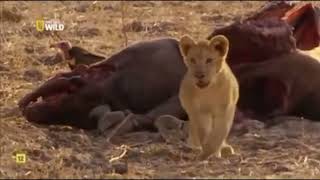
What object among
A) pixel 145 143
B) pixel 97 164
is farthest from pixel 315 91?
pixel 97 164

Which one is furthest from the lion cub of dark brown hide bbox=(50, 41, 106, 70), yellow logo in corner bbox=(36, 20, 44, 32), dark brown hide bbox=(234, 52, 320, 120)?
yellow logo in corner bbox=(36, 20, 44, 32)

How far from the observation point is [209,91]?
20.7 ft

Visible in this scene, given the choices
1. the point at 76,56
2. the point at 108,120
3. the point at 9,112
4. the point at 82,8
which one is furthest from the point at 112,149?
the point at 82,8

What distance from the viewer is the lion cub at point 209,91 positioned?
6227 millimetres

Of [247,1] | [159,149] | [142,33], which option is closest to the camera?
[159,149]

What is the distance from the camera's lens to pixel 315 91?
7.60 metres

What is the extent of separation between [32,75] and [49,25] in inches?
121

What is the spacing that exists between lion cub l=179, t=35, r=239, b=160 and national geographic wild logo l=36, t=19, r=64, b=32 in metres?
5.56

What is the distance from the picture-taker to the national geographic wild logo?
1181 cm

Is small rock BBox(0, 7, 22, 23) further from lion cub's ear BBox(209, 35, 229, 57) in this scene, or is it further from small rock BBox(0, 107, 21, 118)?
lion cub's ear BBox(209, 35, 229, 57)

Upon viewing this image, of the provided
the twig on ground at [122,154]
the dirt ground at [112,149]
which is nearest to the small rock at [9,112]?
the dirt ground at [112,149]

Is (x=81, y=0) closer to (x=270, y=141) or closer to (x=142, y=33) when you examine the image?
(x=142, y=33)

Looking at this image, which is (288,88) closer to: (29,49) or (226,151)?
(226,151)

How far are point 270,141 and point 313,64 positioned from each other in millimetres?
947
